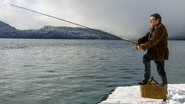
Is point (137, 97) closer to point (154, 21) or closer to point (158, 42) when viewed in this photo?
point (158, 42)

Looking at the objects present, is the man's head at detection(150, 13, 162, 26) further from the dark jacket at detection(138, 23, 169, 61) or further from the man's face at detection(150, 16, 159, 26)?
the dark jacket at detection(138, 23, 169, 61)

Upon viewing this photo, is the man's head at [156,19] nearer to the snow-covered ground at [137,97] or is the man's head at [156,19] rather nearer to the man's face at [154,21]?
the man's face at [154,21]

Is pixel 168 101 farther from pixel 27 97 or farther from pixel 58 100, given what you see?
pixel 27 97

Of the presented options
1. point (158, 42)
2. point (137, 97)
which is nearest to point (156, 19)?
point (158, 42)

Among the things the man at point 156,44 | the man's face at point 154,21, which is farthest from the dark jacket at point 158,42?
the man's face at point 154,21

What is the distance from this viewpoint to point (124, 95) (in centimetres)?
1416

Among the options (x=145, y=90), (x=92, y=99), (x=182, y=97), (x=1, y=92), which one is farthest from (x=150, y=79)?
(x=1, y=92)

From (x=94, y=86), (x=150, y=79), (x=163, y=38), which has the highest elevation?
(x=163, y=38)

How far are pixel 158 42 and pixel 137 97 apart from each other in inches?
84.0

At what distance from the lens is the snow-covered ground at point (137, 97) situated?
12688mm

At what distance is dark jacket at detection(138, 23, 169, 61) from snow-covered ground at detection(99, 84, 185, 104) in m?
1.44

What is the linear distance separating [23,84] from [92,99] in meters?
8.08

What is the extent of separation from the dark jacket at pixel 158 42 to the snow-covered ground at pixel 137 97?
144 cm

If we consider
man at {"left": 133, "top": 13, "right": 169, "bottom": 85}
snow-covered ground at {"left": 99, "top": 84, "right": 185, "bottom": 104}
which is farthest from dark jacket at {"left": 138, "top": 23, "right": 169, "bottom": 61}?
snow-covered ground at {"left": 99, "top": 84, "right": 185, "bottom": 104}
